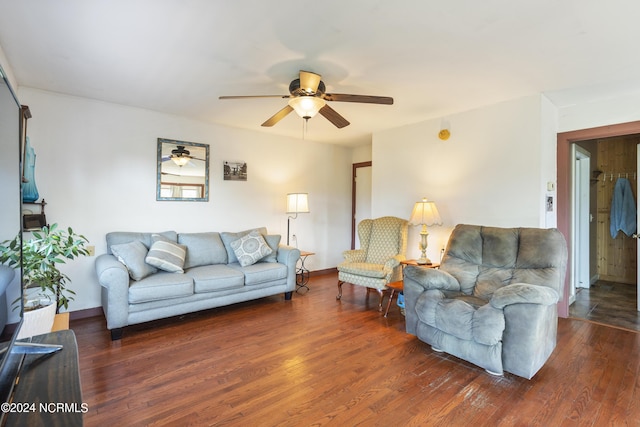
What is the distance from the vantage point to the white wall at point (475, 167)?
11.0 ft

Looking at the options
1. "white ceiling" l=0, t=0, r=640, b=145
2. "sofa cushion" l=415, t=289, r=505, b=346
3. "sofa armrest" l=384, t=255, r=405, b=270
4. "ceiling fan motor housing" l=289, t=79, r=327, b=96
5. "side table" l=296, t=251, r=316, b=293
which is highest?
"white ceiling" l=0, t=0, r=640, b=145

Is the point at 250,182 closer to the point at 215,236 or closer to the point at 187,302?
the point at 215,236

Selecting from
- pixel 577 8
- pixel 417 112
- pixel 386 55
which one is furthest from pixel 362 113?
pixel 577 8

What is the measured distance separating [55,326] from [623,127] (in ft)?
17.5

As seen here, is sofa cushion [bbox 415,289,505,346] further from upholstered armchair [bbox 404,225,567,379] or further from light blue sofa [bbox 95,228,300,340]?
light blue sofa [bbox 95,228,300,340]

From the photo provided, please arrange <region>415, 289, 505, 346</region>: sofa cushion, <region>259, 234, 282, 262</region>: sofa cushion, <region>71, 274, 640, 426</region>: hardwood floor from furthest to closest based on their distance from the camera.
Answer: <region>259, 234, 282, 262</region>: sofa cushion, <region>415, 289, 505, 346</region>: sofa cushion, <region>71, 274, 640, 426</region>: hardwood floor

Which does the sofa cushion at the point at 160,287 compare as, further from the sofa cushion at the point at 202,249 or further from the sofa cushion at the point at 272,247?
the sofa cushion at the point at 272,247

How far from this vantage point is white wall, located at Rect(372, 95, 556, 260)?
3.35 metres

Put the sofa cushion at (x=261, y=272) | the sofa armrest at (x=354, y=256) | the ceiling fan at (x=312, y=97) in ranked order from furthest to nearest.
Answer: the sofa armrest at (x=354, y=256), the sofa cushion at (x=261, y=272), the ceiling fan at (x=312, y=97)

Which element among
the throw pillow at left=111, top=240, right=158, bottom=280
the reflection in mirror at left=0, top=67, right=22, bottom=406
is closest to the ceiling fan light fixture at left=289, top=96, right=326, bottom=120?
the reflection in mirror at left=0, top=67, right=22, bottom=406

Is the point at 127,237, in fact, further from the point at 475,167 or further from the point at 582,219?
the point at 582,219

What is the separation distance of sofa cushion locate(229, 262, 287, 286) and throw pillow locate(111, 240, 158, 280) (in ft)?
3.15

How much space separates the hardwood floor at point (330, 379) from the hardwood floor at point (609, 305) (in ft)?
0.97

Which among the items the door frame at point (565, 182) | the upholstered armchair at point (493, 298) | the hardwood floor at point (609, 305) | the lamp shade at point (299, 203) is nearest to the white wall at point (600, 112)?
the door frame at point (565, 182)
